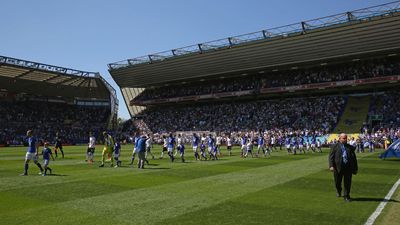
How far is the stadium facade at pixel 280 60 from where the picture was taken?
140ft

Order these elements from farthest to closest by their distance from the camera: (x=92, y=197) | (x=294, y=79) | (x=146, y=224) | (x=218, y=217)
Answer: (x=294, y=79), (x=92, y=197), (x=218, y=217), (x=146, y=224)

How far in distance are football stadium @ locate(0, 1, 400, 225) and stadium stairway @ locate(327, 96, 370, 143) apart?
0.24 metres

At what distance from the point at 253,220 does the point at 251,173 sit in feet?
29.1

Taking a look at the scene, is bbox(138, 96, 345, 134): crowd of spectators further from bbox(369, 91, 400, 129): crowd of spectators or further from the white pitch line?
the white pitch line

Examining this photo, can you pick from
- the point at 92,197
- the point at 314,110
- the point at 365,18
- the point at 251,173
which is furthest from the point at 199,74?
the point at 92,197

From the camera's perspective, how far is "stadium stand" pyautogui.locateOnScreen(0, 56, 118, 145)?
54469 mm

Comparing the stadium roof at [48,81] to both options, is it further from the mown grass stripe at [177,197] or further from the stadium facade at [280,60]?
the mown grass stripe at [177,197]

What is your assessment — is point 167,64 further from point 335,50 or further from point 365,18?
point 365,18

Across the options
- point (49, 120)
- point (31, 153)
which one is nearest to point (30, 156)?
point (31, 153)

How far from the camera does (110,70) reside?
218ft

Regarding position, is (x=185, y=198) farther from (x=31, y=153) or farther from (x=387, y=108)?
(x=387, y=108)

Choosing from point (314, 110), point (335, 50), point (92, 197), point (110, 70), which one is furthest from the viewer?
point (110, 70)

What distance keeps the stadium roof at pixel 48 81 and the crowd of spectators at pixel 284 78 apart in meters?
10.3

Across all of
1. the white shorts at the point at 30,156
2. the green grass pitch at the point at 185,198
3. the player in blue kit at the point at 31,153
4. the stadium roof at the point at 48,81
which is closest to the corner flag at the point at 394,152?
the green grass pitch at the point at 185,198
